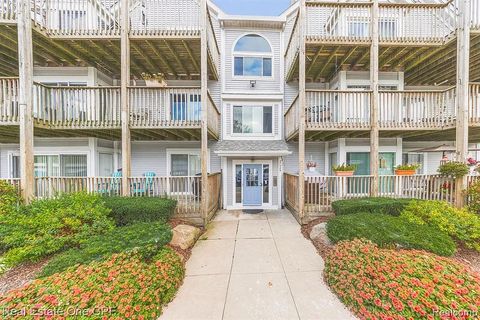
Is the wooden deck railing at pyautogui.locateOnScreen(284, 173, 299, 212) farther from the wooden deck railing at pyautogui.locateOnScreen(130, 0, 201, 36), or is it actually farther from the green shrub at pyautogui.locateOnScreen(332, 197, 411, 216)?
the wooden deck railing at pyautogui.locateOnScreen(130, 0, 201, 36)

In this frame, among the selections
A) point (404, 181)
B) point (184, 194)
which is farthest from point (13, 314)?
point (404, 181)

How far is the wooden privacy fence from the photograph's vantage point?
7.18 meters

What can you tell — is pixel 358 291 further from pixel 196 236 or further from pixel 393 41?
pixel 393 41

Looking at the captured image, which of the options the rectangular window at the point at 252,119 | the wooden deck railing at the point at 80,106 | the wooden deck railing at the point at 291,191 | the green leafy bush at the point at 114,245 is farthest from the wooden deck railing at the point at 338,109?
the wooden deck railing at the point at 80,106

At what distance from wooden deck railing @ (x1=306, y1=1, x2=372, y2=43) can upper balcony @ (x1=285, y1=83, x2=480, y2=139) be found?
6.56 feet

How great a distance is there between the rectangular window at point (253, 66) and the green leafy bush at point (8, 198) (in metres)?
9.60

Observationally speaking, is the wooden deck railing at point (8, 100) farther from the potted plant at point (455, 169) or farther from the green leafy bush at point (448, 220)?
the potted plant at point (455, 169)

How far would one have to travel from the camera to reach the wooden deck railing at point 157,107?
23.6 feet

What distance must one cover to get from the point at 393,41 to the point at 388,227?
6.84 metres

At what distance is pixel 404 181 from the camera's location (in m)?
7.42

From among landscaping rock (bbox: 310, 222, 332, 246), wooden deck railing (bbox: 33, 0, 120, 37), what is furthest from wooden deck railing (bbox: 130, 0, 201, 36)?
landscaping rock (bbox: 310, 222, 332, 246)

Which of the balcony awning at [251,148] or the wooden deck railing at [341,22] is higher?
the wooden deck railing at [341,22]

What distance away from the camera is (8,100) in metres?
6.51

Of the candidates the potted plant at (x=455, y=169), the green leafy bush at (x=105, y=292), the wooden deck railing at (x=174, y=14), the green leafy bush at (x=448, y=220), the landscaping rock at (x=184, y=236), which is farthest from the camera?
the wooden deck railing at (x=174, y=14)
